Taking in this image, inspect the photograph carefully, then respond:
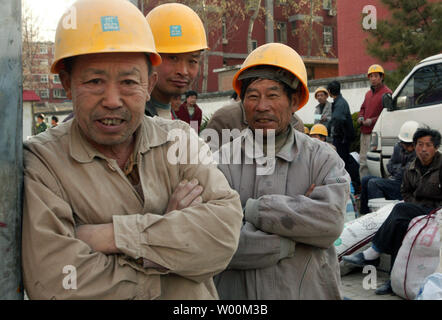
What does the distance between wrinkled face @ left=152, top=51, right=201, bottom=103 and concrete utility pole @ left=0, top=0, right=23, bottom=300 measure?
4.65 ft

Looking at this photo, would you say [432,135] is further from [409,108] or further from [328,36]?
[328,36]

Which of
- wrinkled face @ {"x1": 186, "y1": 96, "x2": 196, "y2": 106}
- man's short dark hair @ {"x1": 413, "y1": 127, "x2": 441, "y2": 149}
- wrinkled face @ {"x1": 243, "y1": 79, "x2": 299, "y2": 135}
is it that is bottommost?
man's short dark hair @ {"x1": 413, "y1": 127, "x2": 441, "y2": 149}

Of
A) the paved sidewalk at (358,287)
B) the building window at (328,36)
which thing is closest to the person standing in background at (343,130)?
the paved sidewalk at (358,287)

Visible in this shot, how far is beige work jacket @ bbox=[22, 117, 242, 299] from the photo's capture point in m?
1.74

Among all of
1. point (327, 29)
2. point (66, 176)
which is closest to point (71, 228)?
point (66, 176)

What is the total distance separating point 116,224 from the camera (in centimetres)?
181

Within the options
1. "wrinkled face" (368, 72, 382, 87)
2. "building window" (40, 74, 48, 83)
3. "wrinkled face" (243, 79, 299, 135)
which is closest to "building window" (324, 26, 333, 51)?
"building window" (40, 74, 48, 83)

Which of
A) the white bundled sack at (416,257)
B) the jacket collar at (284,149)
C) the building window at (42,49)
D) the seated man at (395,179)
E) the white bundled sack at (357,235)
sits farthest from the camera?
the building window at (42,49)

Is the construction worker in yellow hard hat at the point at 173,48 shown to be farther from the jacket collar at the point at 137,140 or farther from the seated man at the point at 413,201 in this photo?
the seated man at the point at 413,201

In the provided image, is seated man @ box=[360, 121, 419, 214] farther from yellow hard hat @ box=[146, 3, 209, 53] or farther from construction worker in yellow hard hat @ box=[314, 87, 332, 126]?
yellow hard hat @ box=[146, 3, 209, 53]

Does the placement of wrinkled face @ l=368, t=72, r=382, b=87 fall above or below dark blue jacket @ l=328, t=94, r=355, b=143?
above

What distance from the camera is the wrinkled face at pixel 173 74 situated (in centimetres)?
313

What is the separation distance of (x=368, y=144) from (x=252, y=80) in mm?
7801
